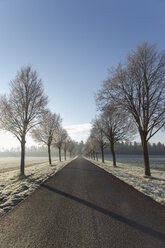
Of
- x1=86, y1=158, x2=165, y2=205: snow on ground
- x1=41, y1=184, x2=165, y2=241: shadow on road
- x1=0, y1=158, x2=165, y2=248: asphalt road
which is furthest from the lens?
x1=86, y1=158, x2=165, y2=205: snow on ground

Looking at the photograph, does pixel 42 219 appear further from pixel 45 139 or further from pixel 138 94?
pixel 45 139

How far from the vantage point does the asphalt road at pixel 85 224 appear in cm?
258

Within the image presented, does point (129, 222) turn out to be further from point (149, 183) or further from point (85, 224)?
point (149, 183)

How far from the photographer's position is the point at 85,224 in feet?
10.7

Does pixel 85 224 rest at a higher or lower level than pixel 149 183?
higher

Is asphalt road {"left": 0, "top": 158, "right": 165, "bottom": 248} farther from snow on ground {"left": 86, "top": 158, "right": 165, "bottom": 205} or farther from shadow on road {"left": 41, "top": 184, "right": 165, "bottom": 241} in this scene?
snow on ground {"left": 86, "top": 158, "right": 165, "bottom": 205}

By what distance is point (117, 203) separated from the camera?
465 cm

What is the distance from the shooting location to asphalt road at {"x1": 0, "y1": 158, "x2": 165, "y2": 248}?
8.47 feet

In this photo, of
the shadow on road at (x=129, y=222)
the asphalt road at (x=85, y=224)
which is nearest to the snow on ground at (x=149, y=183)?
the asphalt road at (x=85, y=224)

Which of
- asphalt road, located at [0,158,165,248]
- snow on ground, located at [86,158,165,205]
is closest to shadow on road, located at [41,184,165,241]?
asphalt road, located at [0,158,165,248]

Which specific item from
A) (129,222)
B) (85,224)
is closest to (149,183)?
(129,222)

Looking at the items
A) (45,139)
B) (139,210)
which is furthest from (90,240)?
(45,139)

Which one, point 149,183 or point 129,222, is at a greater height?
point 129,222

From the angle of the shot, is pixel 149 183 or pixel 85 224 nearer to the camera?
pixel 85 224
